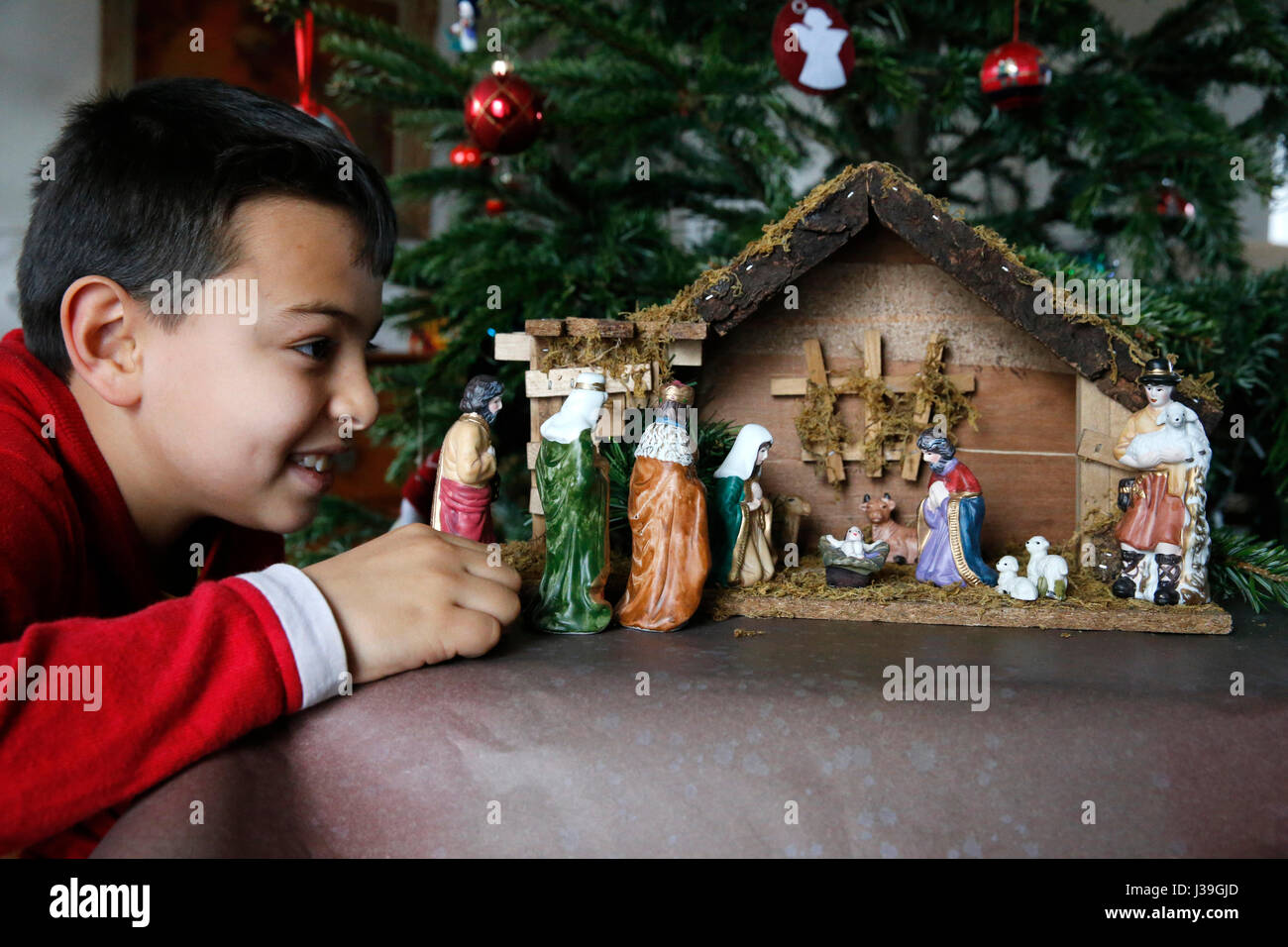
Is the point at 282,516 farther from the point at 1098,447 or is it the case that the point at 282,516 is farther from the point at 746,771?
the point at 1098,447

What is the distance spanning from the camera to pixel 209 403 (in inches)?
49.0

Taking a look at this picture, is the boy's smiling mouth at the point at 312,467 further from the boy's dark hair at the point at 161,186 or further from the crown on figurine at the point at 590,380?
the crown on figurine at the point at 590,380

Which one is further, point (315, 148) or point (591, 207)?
point (591, 207)

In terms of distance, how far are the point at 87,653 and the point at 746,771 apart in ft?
2.26

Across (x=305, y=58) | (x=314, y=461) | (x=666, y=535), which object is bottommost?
(x=666, y=535)

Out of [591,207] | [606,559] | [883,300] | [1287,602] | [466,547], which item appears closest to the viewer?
[466,547]

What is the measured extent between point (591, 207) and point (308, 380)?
1.23 metres

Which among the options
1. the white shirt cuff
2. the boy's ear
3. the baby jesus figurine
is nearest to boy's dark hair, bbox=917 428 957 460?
the baby jesus figurine

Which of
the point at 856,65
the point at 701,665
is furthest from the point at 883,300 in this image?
the point at 701,665

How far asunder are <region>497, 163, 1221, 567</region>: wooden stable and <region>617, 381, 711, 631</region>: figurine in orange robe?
26 centimetres

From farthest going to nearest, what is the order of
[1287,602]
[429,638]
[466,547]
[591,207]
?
[591,207], [1287,602], [466,547], [429,638]

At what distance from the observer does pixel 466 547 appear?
1.34 meters

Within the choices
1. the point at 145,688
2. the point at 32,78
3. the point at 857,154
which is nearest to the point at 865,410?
the point at 857,154

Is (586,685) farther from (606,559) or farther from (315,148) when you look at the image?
(315,148)
